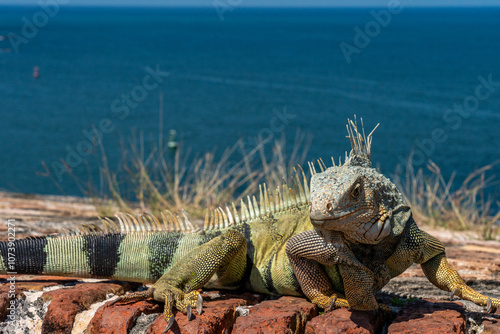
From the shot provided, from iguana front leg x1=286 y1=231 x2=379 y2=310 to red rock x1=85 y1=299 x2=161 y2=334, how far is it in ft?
3.31

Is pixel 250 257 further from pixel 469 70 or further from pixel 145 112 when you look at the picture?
pixel 469 70

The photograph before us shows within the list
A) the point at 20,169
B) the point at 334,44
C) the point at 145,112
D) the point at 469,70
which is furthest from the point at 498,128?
the point at 334,44

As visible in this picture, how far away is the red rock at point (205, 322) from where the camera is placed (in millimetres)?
3465

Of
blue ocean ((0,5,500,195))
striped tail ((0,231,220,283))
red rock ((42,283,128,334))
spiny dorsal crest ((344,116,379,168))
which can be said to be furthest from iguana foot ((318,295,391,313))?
blue ocean ((0,5,500,195))

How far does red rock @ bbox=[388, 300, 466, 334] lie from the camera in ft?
11.1

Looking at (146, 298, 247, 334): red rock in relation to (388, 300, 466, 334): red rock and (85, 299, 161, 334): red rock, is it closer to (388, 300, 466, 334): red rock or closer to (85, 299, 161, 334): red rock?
(85, 299, 161, 334): red rock

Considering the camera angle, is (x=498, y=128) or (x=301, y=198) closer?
(x=301, y=198)

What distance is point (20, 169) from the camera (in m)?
20.7

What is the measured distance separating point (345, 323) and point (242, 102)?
32643mm

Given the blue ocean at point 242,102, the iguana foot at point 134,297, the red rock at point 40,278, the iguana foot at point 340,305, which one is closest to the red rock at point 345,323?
the iguana foot at point 340,305

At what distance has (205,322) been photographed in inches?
138

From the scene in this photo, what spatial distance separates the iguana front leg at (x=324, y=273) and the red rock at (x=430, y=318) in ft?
0.64

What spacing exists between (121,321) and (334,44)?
75.8 meters

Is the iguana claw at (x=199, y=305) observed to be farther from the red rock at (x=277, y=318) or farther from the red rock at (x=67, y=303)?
the red rock at (x=67, y=303)
